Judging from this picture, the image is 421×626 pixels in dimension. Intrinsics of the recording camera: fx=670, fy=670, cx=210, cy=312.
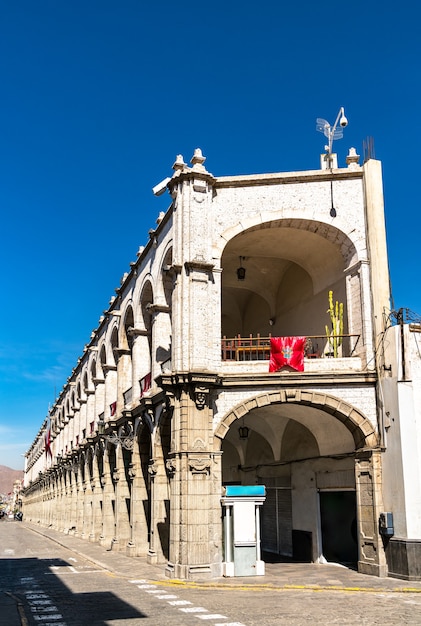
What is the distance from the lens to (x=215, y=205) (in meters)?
19.9

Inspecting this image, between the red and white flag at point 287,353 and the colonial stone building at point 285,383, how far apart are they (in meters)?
0.06

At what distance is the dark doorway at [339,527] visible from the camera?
806 inches

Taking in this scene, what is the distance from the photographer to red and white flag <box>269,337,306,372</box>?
18.7 meters

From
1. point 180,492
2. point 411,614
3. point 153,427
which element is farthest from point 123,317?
point 411,614

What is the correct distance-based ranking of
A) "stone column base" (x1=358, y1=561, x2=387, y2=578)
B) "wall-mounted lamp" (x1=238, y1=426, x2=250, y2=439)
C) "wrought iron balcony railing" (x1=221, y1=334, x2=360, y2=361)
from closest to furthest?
1. "stone column base" (x1=358, y1=561, x2=387, y2=578)
2. "wrought iron balcony railing" (x1=221, y1=334, x2=360, y2=361)
3. "wall-mounted lamp" (x1=238, y1=426, x2=250, y2=439)

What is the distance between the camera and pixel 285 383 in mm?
18438

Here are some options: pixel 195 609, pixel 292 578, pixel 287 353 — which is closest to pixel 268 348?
pixel 287 353

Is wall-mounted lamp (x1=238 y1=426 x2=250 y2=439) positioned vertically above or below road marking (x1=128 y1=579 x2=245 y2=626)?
above

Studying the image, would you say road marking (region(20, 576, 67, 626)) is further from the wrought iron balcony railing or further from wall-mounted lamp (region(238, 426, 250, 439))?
wall-mounted lamp (region(238, 426, 250, 439))

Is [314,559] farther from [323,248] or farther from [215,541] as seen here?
[323,248]

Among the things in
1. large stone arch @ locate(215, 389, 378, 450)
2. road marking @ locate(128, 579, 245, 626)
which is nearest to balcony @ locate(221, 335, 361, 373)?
large stone arch @ locate(215, 389, 378, 450)

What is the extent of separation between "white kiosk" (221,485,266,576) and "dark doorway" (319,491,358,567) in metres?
3.69

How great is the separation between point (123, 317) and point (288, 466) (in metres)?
10.0

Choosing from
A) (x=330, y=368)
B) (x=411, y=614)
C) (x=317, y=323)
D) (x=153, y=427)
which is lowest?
(x=411, y=614)
